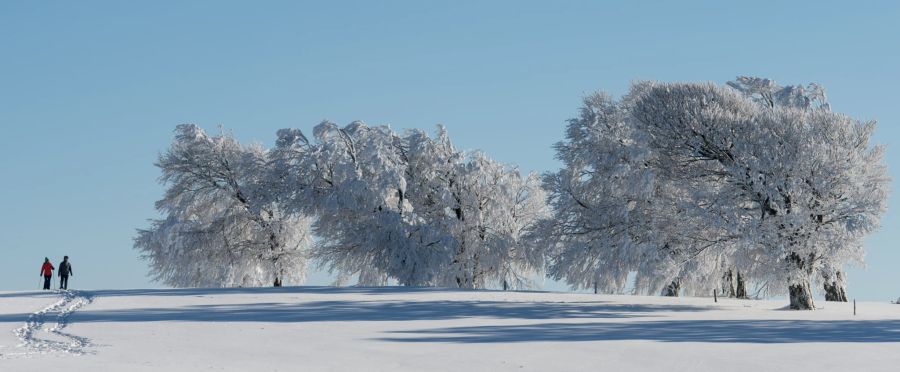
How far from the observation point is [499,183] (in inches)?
2215

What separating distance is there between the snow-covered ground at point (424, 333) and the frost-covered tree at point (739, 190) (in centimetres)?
203

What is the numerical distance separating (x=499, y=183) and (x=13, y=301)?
26594 millimetres

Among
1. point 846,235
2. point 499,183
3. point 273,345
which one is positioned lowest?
point 273,345

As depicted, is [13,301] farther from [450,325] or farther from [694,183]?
[694,183]

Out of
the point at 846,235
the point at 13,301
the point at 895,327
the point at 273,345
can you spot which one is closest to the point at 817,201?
the point at 846,235

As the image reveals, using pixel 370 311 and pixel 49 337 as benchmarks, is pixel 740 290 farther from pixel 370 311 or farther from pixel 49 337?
pixel 49 337

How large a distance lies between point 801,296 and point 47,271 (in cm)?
3224

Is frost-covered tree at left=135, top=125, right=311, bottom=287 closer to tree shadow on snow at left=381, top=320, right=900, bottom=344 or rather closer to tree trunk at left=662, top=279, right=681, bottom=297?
tree trunk at left=662, top=279, right=681, bottom=297

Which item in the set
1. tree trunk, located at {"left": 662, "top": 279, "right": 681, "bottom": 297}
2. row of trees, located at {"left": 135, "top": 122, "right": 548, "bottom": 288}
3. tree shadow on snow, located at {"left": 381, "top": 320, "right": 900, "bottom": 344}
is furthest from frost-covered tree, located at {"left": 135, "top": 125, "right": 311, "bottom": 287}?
tree shadow on snow, located at {"left": 381, "top": 320, "right": 900, "bottom": 344}

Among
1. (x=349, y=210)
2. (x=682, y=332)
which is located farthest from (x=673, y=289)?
(x=682, y=332)

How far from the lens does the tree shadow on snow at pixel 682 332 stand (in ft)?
86.0

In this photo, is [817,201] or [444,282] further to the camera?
[444,282]

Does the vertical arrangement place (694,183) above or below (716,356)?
above

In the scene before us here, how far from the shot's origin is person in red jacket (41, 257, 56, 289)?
46.2 meters
